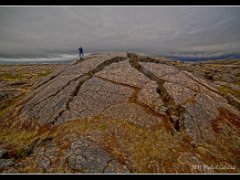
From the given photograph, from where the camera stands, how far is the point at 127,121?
637 inches

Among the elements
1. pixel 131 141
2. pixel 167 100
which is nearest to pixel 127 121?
pixel 131 141

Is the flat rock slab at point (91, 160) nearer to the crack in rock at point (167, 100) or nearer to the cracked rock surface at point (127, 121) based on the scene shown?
the cracked rock surface at point (127, 121)

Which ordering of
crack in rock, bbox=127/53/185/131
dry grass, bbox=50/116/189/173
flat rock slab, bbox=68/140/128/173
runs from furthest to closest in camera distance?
crack in rock, bbox=127/53/185/131 → dry grass, bbox=50/116/189/173 → flat rock slab, bbox=68/140/128/173

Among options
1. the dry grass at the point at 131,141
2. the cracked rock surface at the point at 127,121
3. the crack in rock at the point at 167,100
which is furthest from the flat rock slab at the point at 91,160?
the crack in rock at the point at 167,100

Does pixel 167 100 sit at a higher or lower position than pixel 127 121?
higher

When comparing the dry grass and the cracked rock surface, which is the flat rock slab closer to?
the cracked rock surface

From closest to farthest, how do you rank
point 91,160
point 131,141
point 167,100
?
point 91,160, point 131,141, point 167,100

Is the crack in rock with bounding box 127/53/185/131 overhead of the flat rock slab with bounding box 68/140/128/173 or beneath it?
overhead

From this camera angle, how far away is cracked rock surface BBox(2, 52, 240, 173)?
512 inches

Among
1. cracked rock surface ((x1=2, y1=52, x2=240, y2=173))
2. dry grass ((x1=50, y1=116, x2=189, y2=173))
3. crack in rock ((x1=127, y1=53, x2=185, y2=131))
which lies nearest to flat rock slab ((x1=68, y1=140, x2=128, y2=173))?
cracked rock surface ((x1=2, y1=52, x2=240, y2=173))

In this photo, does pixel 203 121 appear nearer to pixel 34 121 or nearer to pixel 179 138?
pixel 179 138

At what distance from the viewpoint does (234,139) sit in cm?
1577

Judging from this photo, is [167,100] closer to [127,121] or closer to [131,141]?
[127,121]

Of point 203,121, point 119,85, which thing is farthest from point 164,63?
point 203,121
